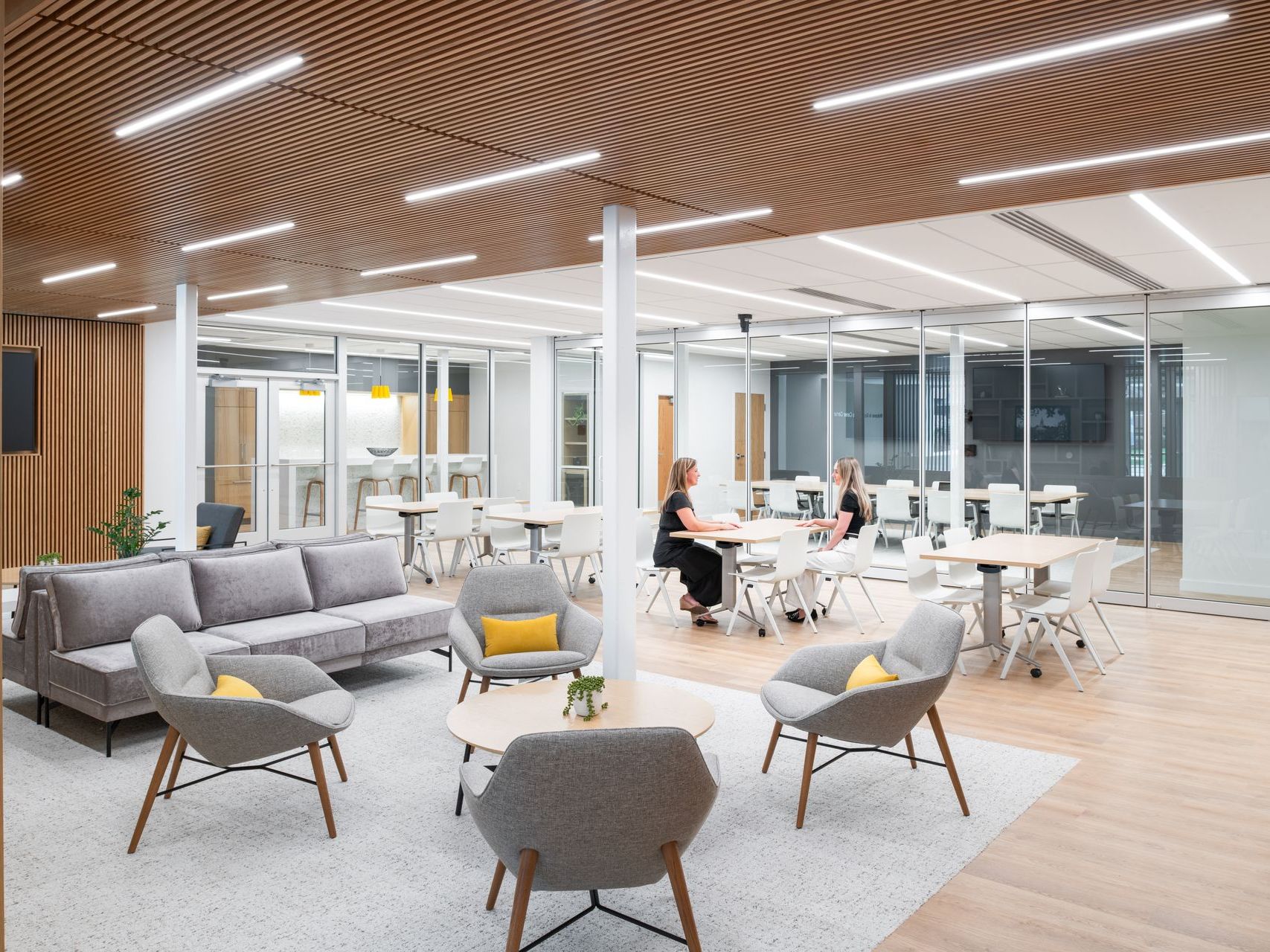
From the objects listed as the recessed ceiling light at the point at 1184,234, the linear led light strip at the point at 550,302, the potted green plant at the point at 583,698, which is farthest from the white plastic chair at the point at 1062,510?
the potted green plant at the point at 583,698

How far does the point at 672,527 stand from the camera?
8.30 m

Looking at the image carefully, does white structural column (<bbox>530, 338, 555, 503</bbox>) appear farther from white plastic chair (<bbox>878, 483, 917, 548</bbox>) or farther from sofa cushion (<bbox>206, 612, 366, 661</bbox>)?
sofa cushion (<bbox>206, 612, 366, 661</bbox>)

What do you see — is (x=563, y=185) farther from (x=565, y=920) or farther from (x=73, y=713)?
(x=73, y=713)

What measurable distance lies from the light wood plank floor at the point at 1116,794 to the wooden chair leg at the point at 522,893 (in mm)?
1239

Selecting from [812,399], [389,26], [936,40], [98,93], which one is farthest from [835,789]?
[812,399]

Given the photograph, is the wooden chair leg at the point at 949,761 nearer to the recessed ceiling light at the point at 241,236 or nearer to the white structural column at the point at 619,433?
the white structural column at the point at 619,433

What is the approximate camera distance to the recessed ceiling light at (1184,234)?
5.51m

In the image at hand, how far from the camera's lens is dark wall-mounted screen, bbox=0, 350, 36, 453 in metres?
10.2

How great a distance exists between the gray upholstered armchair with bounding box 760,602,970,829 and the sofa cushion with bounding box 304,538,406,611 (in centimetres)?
328

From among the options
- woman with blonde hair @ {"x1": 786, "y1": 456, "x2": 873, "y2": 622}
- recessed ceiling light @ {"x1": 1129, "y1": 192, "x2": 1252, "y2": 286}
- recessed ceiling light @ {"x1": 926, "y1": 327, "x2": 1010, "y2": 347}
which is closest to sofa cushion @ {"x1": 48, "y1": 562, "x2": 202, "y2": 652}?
woman with blonde hair @ {"x1": 786, "y1": 456, "x2": 873, "y2": 622}

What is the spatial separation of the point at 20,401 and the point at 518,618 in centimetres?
786

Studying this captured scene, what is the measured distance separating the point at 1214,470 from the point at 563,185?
23.9ft

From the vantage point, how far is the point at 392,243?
6.54 metres

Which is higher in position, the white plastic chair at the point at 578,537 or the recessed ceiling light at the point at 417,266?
the recessed ceiling light at the point at 417,266
